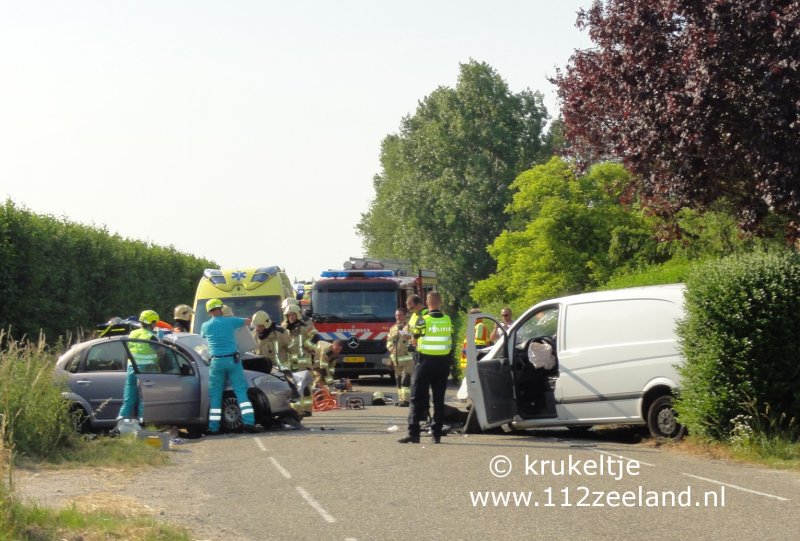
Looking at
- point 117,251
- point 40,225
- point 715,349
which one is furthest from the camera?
point 117,251

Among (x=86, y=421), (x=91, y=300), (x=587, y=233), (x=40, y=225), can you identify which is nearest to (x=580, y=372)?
(x=86, y=421)

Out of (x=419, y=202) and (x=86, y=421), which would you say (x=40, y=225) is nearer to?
(x=86, y=421)

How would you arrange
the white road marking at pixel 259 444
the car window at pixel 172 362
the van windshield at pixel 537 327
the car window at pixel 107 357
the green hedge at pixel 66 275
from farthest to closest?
the green hedge at pixel 66 275 → the car window at pixel 172 362 → the car window at pixel 107 357 → the van windshield at pixel 537 327 → the white road marking at pixel 259 444

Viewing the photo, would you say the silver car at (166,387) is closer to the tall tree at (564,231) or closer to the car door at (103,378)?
the car door at (103,378)

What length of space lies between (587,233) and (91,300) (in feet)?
72.7

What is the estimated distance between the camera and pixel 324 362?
1009 inches

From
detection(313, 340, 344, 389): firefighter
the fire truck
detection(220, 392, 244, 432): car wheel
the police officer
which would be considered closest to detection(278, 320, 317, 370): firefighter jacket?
detection(313, 340, 344, 389): firefighter

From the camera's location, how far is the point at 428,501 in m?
11.0

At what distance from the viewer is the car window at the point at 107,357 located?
17062 millimetres

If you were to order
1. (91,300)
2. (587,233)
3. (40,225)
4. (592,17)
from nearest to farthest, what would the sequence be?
1. (592,17)
2. (40,225)
3. (91,300)
4. (587,233)

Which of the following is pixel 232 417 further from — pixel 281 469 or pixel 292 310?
pixel 292 310

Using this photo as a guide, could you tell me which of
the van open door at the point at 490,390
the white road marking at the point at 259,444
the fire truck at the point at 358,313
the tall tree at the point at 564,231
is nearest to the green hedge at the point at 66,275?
the fire truck at the point at 358,313

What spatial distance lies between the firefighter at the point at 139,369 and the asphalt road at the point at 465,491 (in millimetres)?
860

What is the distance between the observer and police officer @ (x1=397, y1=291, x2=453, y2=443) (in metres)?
15.8
